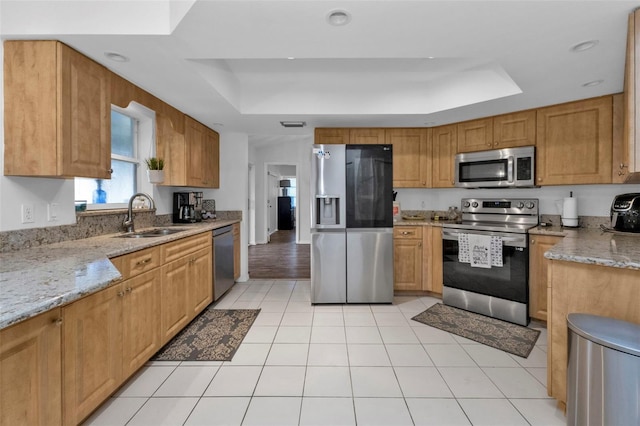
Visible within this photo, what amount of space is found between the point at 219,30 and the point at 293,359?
2199mm

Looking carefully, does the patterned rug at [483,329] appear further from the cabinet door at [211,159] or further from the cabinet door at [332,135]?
the cabinet door at [211,159]

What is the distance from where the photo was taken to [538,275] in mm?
2654

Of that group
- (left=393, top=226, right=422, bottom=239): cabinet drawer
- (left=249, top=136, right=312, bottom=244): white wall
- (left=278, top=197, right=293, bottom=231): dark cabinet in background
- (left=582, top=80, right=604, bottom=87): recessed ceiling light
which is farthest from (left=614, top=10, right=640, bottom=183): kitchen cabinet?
(left=278, top=197, right=293, bottom=231): dark cabinet in background

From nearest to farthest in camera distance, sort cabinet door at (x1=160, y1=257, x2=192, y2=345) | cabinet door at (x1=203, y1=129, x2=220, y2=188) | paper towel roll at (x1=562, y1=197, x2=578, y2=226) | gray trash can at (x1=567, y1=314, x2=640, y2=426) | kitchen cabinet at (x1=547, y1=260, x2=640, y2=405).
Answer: gray trash can at (x1=567, y1=314, x2=640, y2=426) < kitchen cabinet at (x1=547, y1=260, x2=640, y2=405) < cabinet door at (x1=160, y1=257, x2=192, y2=345) < paper towel roll at (x1=562, y1=197, x2=578, y2=226) < cabinet door at (x1=203, y1=129, x2=220, y2=188)

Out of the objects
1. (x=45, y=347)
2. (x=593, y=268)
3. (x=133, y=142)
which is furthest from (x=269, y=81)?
(x=593, y=268)

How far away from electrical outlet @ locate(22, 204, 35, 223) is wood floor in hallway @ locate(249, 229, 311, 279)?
9.52ft

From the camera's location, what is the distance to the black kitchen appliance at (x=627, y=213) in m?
2.28

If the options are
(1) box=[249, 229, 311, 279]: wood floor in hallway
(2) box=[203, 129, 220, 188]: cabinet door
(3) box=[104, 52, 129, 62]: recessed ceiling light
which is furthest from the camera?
(1) box=[249, 229, 311, 279]: wood floor in hallway

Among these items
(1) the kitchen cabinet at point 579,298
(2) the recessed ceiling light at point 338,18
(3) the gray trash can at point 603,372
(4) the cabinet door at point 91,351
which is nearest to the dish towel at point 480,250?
(1) the kitchen cabinet at point 579,298

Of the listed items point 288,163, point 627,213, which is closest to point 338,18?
point 627,213

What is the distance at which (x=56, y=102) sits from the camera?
171 centimetres

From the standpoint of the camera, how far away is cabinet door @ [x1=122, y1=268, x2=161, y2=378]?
177 cm

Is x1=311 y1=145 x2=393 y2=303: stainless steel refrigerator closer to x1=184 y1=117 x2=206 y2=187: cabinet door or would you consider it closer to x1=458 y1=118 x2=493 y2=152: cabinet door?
x1=458 y1=118 x2=493 y2=152: cabinet door

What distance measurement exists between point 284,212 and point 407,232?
7.48m
